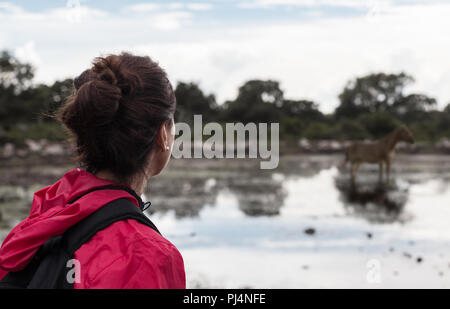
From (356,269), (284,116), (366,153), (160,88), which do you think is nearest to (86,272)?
(160,88)

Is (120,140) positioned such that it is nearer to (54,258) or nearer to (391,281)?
(54,258)

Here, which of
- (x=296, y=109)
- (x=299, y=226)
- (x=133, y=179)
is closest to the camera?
(x=133, y=179)

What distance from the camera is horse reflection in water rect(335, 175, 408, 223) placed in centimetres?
676

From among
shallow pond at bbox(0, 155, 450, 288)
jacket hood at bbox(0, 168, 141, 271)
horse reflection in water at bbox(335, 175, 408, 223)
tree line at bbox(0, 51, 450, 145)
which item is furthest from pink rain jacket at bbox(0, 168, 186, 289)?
tree line at bbox(0, 51, 450, 145)

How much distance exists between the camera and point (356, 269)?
4371 millimetres

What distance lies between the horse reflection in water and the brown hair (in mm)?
5484

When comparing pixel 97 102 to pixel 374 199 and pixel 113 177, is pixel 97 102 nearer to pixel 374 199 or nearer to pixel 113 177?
pixel 113 177

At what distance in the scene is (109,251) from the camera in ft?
3.57

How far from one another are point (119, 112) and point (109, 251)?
12.4 inches

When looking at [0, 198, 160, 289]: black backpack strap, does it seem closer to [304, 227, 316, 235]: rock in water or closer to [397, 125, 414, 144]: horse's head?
[304, 227, 316, 235]: rock in water

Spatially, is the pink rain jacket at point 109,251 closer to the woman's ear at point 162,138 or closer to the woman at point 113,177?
the woman at point 113,177

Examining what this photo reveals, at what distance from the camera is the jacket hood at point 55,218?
1124mm

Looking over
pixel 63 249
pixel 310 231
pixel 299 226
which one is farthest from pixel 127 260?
pixel 299 226
